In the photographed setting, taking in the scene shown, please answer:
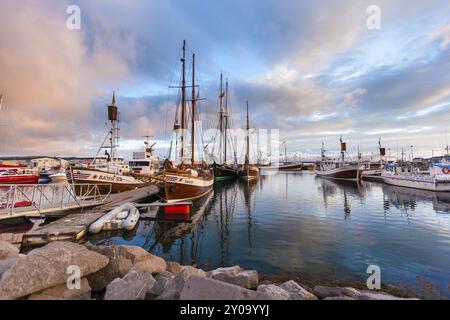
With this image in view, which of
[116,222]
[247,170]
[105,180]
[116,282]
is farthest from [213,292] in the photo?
[247,170]

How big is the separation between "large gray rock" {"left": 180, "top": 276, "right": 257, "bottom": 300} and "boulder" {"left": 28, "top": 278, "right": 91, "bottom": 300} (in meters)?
2.48

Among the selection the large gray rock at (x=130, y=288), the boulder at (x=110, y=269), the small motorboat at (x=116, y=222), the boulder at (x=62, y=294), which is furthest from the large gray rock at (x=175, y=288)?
the small motorboat at (x=116, y=222)

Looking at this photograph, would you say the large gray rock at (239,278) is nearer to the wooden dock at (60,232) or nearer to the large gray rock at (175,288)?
the large gray rock at (175,288)

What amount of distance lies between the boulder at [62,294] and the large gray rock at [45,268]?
3.6 inches

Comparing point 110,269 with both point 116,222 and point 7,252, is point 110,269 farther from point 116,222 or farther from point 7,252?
point 116,222

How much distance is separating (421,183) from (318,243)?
34256 mm

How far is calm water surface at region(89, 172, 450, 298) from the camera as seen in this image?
8039 mm

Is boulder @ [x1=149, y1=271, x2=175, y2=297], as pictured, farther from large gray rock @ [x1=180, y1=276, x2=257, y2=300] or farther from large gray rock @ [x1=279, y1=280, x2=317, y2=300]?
large gray rock @ [x1=279, y1=280, x2=317, y2=300]

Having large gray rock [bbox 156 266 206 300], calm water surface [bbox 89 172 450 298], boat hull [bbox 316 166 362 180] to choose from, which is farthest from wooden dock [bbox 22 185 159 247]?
boat hull [bbox 316 166 362 180]

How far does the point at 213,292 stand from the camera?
4.00 metres

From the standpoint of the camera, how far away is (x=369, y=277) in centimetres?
758

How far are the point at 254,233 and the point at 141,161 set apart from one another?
31.7m
